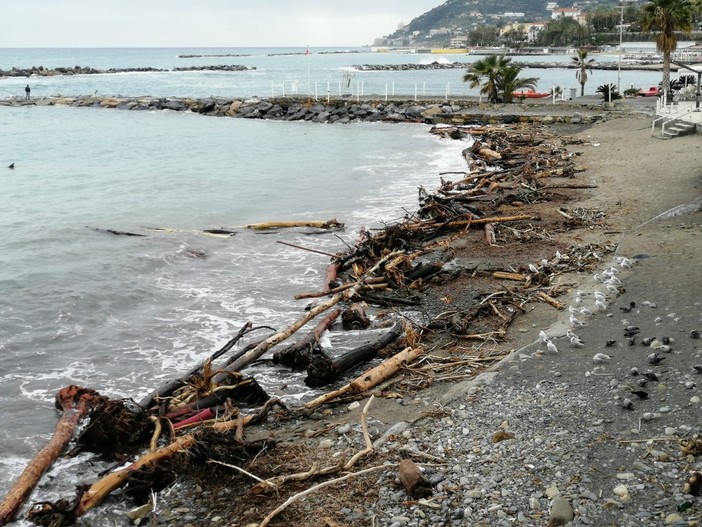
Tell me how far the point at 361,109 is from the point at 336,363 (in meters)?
43.1

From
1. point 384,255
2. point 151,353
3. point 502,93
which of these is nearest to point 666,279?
point 384,255

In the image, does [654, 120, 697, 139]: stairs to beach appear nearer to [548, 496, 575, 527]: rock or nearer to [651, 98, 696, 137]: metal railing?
[651, 98, 696, 137]: metal railing

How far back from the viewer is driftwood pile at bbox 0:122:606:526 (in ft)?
22.0

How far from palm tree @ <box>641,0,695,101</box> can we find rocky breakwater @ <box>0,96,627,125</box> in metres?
4.32

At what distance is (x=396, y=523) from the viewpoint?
209 inches

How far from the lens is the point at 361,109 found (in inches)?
1980

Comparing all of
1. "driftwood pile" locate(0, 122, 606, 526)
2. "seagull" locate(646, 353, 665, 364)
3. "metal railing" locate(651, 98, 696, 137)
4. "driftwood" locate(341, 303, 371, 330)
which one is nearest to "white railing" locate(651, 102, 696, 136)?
"metal railing" locate(651, 98, 696, 137)

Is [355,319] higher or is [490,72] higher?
[490,72]

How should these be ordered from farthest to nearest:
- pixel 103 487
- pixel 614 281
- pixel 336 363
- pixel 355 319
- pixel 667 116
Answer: pixel 667 116
pixel 355 319
pixel 614 281
pixel 336 363
pixel 103 487

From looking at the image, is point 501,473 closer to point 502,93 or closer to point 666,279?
point 666,279

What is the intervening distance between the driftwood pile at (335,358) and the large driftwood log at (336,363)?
0.02 m

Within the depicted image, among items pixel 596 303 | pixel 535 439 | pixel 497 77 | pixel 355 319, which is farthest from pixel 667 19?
pixel 535 439

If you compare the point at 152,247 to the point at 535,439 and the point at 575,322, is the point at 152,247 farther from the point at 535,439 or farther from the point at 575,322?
the point at 535,439

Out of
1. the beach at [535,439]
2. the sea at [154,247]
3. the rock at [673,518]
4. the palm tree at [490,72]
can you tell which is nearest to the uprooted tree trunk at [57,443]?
the sea at [154,247]
